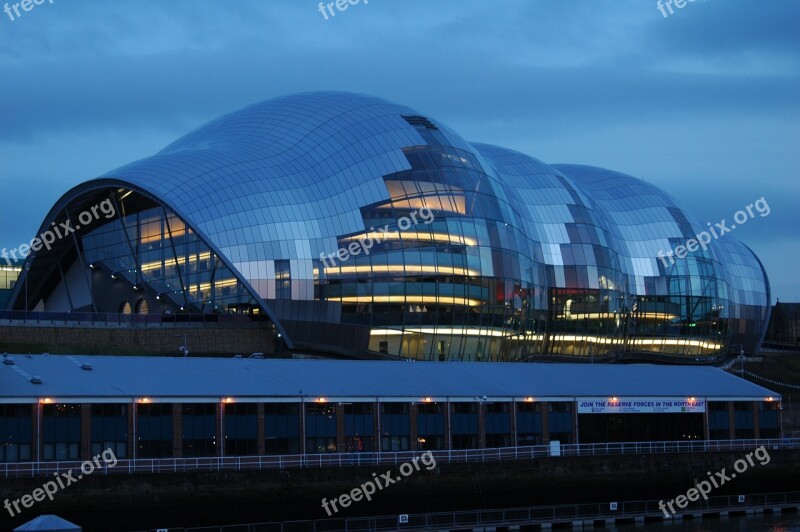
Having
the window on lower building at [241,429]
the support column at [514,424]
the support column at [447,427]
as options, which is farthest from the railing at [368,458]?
the support column at [447,427]

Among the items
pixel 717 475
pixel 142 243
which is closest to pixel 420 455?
pixel 717 475

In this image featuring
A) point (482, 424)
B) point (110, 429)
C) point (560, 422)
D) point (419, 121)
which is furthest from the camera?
point (419, 121)

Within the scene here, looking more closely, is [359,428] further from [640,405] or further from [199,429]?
[640,405]

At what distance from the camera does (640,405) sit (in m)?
76.9

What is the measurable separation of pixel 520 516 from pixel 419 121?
4096 cm

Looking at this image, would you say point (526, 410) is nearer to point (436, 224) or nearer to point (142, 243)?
point (436, 224)

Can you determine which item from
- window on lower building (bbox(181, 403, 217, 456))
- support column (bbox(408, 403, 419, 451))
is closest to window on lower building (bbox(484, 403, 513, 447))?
support column (bbox(408, 403, 419, 451))

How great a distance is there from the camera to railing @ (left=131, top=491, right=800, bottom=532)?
5462 centimetres

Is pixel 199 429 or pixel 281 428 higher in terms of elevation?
pixel 199 429

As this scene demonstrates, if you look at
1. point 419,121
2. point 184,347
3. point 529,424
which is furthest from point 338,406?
point 419,121

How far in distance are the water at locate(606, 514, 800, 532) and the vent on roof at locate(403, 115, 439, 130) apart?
39.7m

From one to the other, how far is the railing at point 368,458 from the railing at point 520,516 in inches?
129

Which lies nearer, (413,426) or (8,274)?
(413,426)

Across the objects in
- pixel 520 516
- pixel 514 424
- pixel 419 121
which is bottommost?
pixel 520 516
